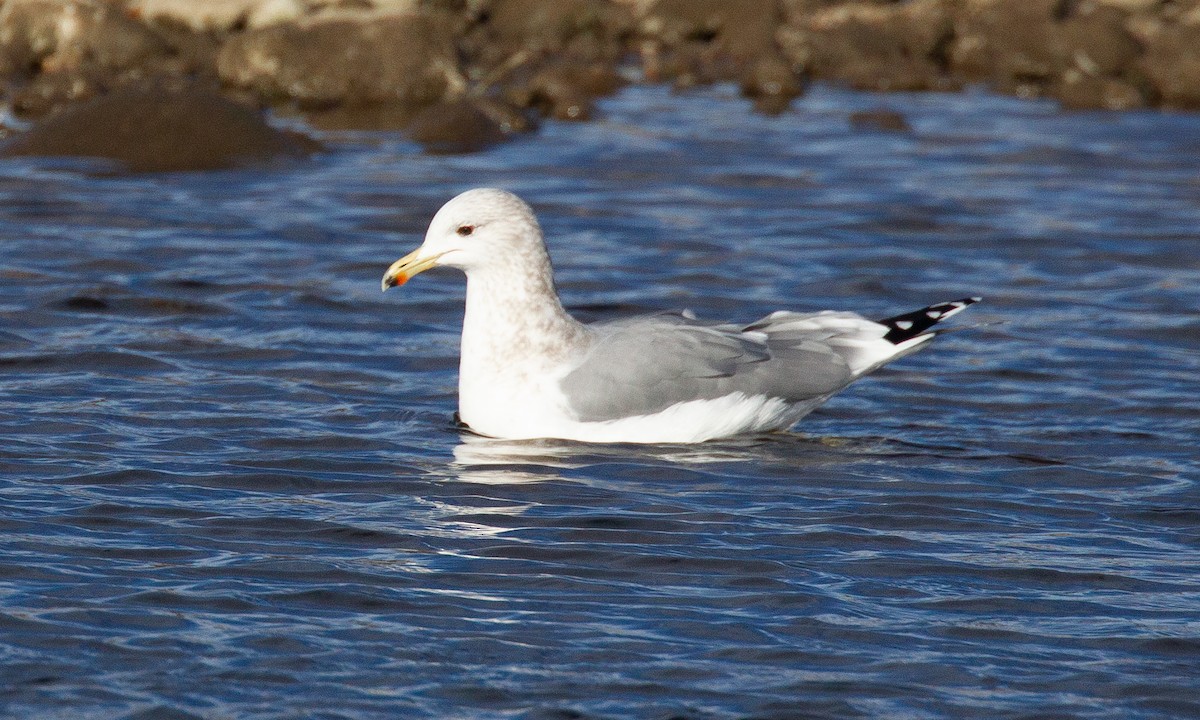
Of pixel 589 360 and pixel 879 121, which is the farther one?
pixel 879 121

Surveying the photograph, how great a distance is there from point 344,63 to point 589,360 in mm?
10577

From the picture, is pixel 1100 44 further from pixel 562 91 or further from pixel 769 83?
pixel 562 91

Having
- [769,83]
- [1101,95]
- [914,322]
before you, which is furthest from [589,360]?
[1101,95]

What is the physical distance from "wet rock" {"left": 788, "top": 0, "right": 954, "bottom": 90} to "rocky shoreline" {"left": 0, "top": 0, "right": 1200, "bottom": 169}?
0.02 meters

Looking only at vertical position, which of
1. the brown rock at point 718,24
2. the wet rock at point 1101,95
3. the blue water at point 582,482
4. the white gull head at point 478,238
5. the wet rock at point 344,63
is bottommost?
the blue water at point 582,482

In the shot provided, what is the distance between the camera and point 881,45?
21.0 meters

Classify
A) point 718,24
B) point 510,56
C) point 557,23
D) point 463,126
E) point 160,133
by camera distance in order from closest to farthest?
point 160,133 → point 463,126 → point 510,56 → point 557,23 → point 718,24

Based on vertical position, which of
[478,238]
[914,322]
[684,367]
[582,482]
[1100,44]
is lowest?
[582,482]

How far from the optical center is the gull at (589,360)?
8406 mm

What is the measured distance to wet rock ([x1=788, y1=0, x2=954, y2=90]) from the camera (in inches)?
803

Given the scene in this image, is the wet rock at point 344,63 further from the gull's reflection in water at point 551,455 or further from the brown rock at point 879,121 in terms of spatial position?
the gull's reflection in water at point 551,455

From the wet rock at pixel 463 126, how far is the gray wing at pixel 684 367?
8.14 m

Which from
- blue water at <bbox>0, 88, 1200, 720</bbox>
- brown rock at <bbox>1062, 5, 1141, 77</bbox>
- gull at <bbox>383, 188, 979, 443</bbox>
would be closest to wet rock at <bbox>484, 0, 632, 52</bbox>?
brown rock at <bbox>1062, 5, 1141, 77</bbox>

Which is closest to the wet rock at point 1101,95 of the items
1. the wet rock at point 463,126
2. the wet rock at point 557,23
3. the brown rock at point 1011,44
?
the brown rock at point 1011,44
